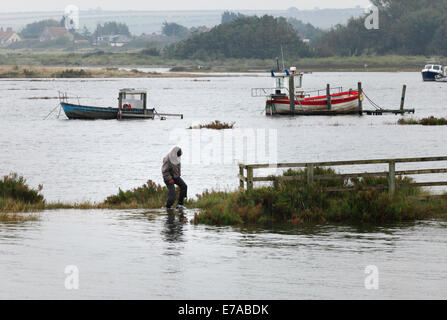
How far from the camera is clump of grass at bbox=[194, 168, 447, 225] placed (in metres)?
20.1

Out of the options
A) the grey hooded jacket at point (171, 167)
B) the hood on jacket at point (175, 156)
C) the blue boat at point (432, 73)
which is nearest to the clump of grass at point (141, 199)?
the grey hooded jacket at point (171, 167)

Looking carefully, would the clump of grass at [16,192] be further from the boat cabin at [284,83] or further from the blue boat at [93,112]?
the boat cabin at [284,83]

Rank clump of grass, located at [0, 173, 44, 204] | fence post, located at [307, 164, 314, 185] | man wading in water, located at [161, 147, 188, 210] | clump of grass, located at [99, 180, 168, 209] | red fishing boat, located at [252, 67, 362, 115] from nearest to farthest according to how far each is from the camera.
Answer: fence post, located at [307, 164, 314, 185]
man wading in water, located at [161, 147, 188, 210]
clump of grass, located at [99, 180, 168, 209]
clump of grass, located at [0, 173, 44, 204]
red fishing boat, located at [252, 67, 362, 115]

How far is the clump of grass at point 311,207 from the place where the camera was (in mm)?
20141

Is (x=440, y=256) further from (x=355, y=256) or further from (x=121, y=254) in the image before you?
(x=121, y=254)

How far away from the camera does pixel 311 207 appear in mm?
20328

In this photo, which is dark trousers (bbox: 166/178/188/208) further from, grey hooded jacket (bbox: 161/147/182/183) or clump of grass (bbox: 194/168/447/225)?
clump of grass (bbox: 194/168/447/225)

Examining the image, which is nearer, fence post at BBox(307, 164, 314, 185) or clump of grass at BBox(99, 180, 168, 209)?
fence post at BBox(307, 164, 314, 185)

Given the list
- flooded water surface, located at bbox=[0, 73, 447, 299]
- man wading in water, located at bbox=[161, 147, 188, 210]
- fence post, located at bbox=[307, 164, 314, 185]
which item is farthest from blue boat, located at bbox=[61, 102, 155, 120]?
fence post, located at bbox=[307, 164, 314, 185]

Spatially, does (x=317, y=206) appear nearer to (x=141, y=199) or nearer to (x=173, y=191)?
(x=173, y=191)

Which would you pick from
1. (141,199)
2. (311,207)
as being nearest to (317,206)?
(311,207)

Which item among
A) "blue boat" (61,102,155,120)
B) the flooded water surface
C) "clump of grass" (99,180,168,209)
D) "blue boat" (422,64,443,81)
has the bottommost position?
"blue boat" (61,102,155,120)
